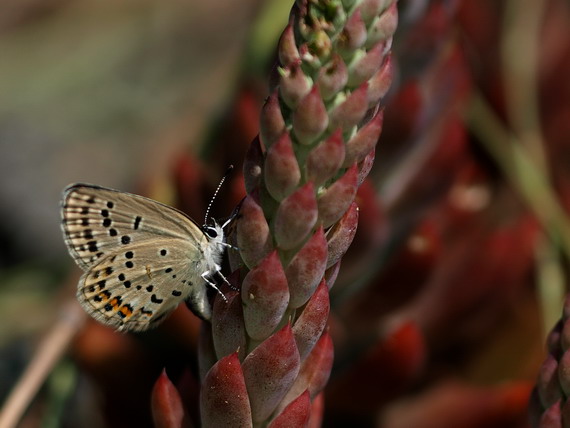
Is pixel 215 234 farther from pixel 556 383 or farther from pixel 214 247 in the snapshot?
pixel 556 383

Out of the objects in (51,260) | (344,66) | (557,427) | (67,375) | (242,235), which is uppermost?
(344,66)

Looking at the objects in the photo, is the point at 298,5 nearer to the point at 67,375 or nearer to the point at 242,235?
the point at 242,235

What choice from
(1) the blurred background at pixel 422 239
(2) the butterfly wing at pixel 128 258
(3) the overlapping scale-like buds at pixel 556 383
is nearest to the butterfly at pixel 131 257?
(2) the butterfly wing at pixel 128 258

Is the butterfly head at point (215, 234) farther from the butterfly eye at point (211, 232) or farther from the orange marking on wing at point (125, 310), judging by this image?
the orange marking on wing at point (125, 310)

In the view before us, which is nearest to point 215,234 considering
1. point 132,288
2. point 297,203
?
point 132,288

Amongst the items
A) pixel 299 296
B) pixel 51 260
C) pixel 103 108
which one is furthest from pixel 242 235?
pixel 103 108

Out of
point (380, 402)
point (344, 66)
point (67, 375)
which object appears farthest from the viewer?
point (67, 375)
